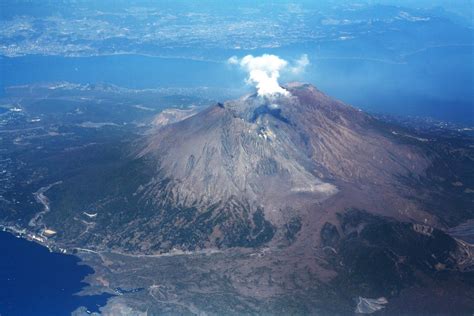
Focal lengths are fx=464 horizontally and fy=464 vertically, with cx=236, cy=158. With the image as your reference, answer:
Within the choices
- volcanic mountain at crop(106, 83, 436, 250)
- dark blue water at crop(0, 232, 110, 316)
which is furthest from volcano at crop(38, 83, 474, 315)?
dark blue water at crop(0, 232, 110, 316)

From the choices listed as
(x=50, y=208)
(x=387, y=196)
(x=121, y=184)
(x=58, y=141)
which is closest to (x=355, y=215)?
(x=387, y=196)

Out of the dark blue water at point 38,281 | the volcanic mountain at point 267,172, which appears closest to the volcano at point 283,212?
the volcanic mountain at point 267,172

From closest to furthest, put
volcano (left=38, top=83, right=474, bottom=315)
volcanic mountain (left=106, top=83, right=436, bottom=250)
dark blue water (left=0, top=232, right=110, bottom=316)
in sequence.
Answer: dark blue water (left=0, top=232, right=110, bottom=316) < volcano (left=38, top=83, right=474, bottom=315) < volcanic mountain (left=106, top=83, right=436, bottom=250)

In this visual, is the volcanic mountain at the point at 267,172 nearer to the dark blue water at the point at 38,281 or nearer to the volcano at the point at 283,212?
the volcano at the point at 283,212

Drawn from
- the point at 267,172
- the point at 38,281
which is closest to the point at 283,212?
the point at 267,172

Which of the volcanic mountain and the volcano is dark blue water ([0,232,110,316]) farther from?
the volcanic mountain

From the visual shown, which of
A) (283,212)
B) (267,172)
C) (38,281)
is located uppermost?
(267,172)

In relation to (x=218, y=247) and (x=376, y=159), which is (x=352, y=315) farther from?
(x=376, y=159)

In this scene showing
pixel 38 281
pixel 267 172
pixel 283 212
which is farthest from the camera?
pixel 267 172

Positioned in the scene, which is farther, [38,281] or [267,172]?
[267,172]

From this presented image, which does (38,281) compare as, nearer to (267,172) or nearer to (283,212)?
(283,212)
